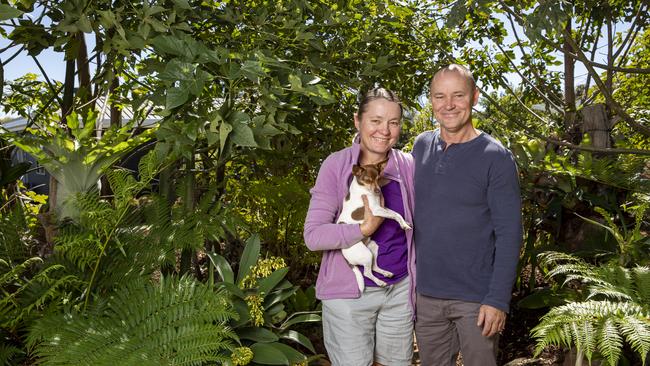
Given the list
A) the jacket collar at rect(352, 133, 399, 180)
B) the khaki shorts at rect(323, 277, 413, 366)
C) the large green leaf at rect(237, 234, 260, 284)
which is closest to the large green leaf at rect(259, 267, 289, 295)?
the large green leaf at rect(237, 234, 260, 284)

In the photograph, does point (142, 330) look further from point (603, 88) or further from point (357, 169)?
point (603, 88)

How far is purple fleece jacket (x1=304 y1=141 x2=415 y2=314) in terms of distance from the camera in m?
2.18

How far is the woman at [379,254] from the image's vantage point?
2.19m

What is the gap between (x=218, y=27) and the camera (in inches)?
146

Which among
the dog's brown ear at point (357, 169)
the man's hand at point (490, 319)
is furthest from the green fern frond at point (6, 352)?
the man's hand at point (490, 319)

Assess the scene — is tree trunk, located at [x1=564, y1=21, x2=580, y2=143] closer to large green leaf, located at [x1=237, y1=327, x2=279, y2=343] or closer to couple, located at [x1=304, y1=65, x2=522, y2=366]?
couple, located at [x1=304, y1=65, x2=522, y2=366]

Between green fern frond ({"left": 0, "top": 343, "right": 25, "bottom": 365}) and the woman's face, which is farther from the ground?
the woman's face

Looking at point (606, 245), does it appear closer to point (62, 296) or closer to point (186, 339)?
point (186, 339)

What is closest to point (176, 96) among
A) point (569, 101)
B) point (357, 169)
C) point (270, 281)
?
point (357, 169)

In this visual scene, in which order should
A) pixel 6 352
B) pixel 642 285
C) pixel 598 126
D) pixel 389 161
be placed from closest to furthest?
pixel 389 161 → pixel 6 352 → pixel 642 285 → pixel 598 126

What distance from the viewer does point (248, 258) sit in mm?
3232

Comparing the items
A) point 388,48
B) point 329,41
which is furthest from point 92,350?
point 388,48

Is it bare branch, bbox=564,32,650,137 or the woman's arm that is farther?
bare branch, bbox=564,32,650,137

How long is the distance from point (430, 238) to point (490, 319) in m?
0.38
